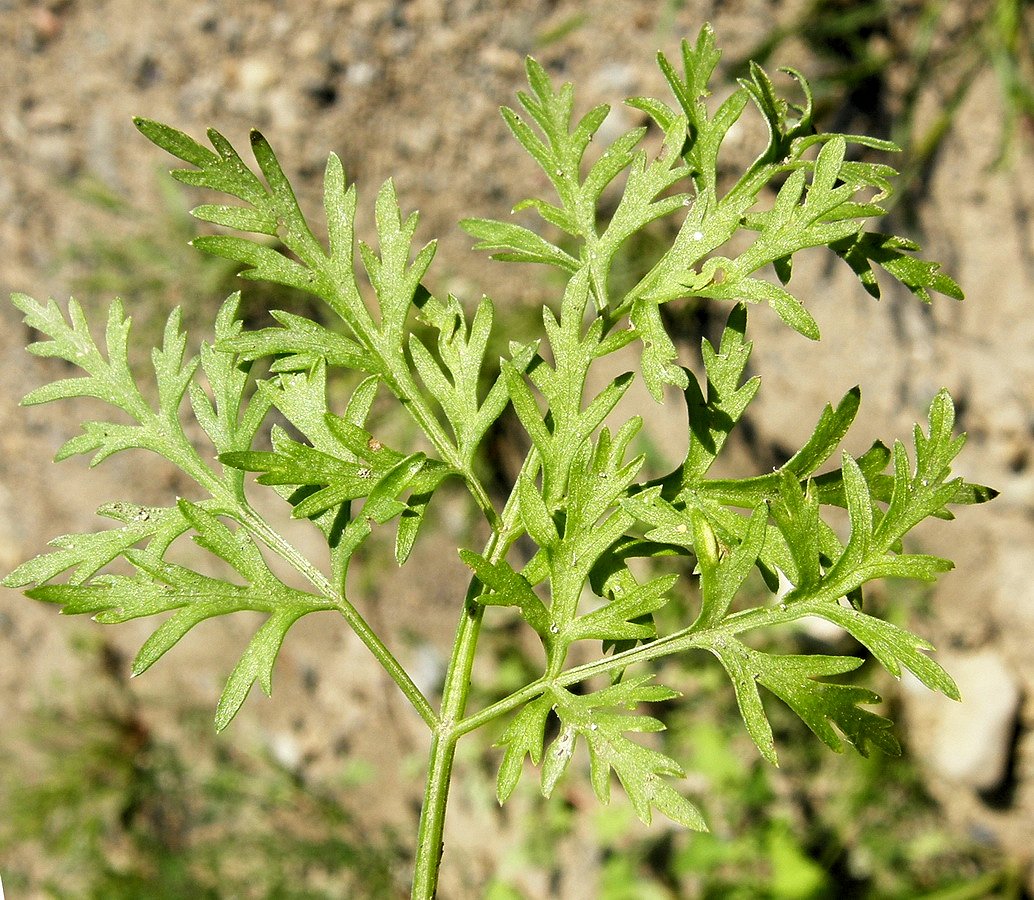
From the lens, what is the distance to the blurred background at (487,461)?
3.55 metres

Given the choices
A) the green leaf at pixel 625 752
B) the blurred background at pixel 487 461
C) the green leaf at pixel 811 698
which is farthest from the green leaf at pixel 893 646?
the blurred background at pixel 487 461

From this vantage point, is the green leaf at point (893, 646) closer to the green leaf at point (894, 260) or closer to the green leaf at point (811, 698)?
the green leaf at point (811, 698)

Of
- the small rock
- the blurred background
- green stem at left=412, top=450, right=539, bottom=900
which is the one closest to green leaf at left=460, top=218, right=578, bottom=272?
green stem at left=412, top=450, right=539, bottom=900

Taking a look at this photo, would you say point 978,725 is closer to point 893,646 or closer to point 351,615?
point 893,646

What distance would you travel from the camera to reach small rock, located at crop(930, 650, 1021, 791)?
12.8 feet

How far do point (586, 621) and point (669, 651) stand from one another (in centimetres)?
14

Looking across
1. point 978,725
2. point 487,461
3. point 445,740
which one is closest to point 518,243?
point 445,740

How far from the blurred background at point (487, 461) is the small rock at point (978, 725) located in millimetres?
13

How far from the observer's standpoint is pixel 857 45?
3459 mm

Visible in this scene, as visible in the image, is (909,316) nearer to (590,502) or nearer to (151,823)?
(590,502)

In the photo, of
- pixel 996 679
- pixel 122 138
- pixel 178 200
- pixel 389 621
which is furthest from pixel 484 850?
pixel 122 138

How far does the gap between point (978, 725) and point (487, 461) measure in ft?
7.18

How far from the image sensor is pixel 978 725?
391 cm

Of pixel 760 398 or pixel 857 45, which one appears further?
pixel 760 398
